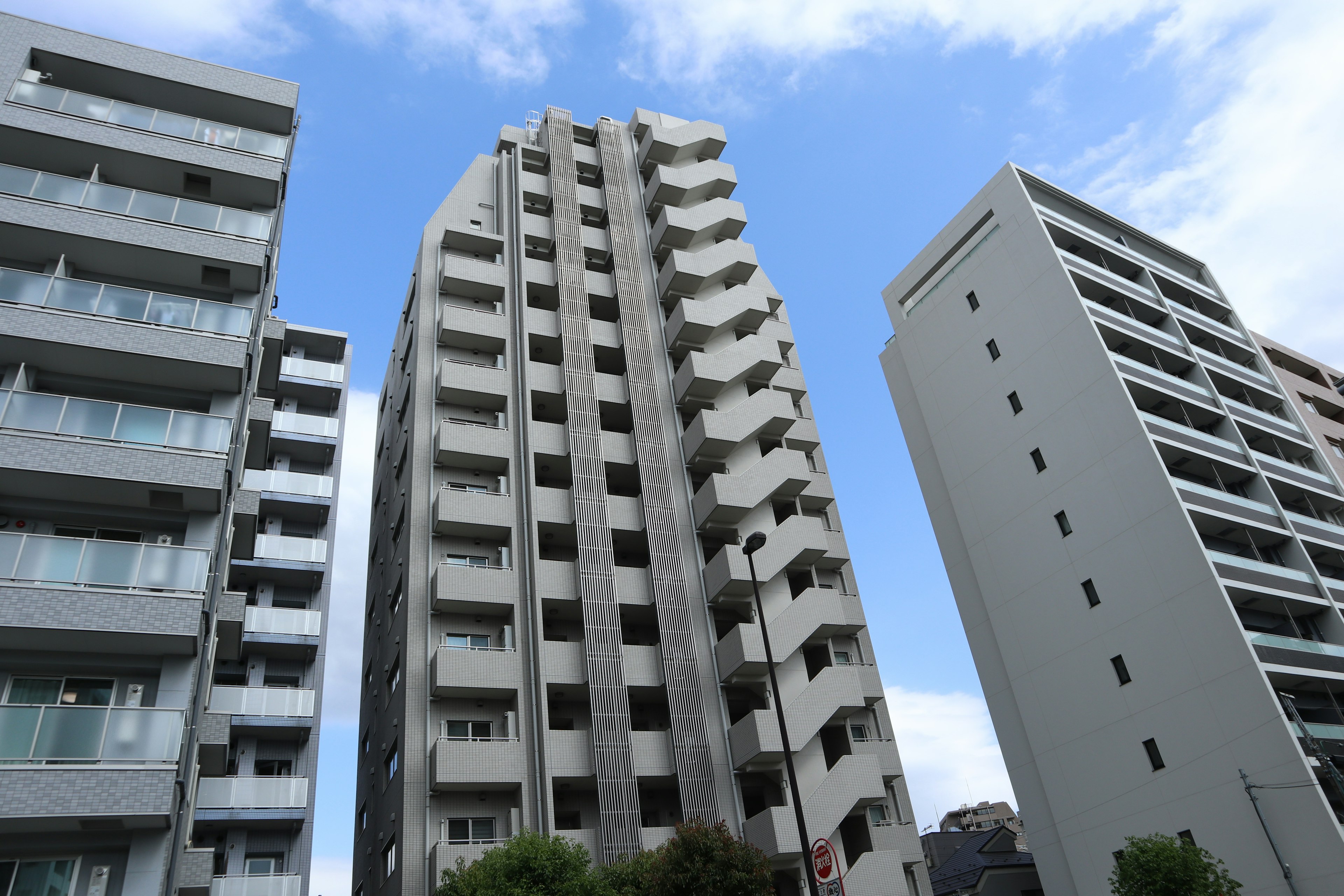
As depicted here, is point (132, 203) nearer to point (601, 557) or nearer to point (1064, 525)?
point (601, 557)

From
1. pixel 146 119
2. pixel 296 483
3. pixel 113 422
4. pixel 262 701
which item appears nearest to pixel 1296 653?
pixel 262 701

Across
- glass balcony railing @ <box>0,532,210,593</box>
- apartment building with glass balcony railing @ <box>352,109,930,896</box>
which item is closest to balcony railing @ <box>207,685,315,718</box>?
apartment building with glass balcony railing @ <box>352,109,930,896</box>

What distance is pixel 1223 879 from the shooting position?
2714 centimetres

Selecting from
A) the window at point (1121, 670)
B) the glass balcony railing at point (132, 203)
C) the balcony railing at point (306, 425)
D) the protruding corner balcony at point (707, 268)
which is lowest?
the window at point (1121, 670)

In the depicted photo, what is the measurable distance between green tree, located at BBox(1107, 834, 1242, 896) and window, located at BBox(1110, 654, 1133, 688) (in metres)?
6.36

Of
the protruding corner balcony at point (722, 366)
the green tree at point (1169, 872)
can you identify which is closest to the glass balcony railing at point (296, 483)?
the protruding corner balcony at point (722, 366)

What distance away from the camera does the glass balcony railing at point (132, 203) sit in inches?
876

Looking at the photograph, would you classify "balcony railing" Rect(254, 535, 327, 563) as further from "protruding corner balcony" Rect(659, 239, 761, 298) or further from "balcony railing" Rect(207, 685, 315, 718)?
"protruding corner balcony" Rect(659, 239, 761, 298)

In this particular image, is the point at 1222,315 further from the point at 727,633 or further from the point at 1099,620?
the point at 727,633

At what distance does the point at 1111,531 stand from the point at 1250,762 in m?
9.40

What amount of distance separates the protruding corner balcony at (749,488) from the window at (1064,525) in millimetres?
10638

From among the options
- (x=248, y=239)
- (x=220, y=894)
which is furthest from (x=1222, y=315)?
(x=220, y=894)

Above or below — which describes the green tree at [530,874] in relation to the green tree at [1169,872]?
above

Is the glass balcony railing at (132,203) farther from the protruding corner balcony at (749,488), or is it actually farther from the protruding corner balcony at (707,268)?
the protruding corner balcony at (707,268)
